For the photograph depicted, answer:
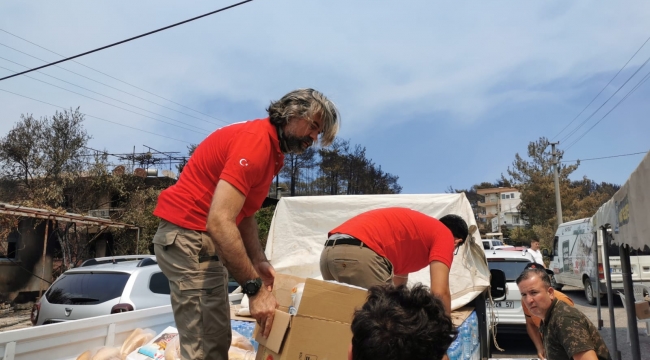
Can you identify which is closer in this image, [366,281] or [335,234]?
[366,281]

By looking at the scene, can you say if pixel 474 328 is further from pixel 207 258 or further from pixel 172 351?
pixel 207 258

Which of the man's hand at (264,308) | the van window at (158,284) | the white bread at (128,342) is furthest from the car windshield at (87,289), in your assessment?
the man's hand at (264,308)

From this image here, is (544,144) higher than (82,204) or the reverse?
higher

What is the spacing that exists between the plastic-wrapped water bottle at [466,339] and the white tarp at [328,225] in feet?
4.19

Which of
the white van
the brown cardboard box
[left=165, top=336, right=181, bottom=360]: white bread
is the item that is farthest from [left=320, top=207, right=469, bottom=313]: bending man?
the white van

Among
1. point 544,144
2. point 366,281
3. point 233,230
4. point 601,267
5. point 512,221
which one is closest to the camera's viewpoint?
point 233,230

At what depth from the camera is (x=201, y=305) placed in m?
2.15

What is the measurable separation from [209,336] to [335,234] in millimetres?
1180

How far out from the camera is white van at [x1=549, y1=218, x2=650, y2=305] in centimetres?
1063

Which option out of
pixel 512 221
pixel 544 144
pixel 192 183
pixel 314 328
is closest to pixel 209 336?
pixel 314 328

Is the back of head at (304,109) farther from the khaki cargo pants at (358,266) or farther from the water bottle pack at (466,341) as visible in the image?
the water bottle pack at (466,341)

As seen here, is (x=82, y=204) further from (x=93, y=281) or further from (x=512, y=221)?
(x=512, y=221)

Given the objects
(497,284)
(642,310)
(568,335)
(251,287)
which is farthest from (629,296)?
(251,287)

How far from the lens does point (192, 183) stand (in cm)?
228
